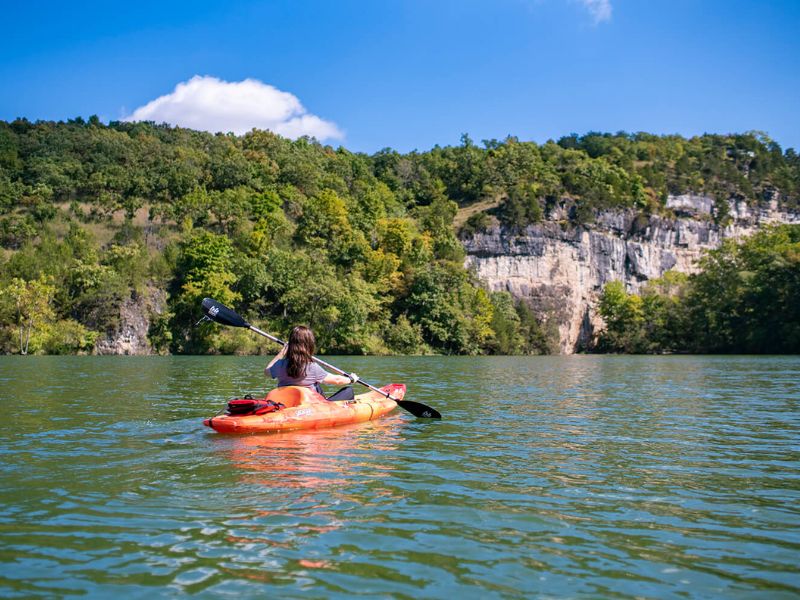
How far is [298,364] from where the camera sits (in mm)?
10828

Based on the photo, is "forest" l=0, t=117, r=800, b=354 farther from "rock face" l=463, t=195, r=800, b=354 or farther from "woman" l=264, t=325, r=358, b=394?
"woman" l=264, t=325, r=358, b=394

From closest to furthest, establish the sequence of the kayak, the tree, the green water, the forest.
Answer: the green water, the kayak, the tree, the forest

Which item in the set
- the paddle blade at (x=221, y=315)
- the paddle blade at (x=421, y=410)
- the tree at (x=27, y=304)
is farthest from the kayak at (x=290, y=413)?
the tree at (x=27, y=304)

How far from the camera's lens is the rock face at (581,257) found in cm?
8575

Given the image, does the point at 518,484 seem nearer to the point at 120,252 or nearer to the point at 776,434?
the point at 776,434

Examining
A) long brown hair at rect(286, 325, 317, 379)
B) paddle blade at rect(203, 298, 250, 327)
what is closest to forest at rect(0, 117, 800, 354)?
paddle blade at rect(203, 298, 250, 327)

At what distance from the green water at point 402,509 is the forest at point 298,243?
44.9m

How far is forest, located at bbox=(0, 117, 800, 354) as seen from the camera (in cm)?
5644

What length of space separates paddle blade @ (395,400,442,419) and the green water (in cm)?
51

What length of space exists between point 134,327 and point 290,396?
4908 centimetres

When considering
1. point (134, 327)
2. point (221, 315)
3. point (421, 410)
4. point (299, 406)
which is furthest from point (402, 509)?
point (134, 327)

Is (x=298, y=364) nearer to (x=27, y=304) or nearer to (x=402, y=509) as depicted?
(x=402, y=509)

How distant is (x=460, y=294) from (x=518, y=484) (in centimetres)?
6354

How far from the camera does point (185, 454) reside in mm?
8508
